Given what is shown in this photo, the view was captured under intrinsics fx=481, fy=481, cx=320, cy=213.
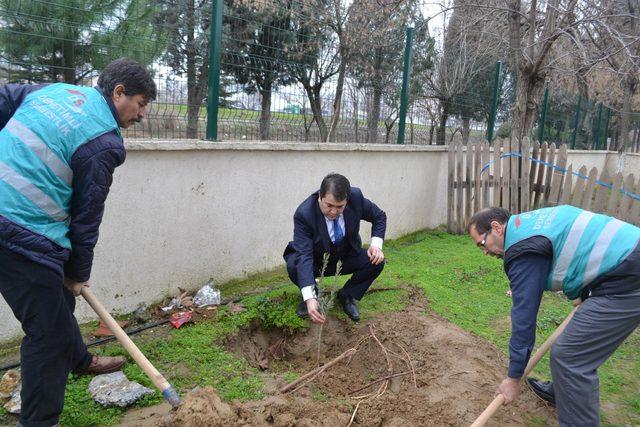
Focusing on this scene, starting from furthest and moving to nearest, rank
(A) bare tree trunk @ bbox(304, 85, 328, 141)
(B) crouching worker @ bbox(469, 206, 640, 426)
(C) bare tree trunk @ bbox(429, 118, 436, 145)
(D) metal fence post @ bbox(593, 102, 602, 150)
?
(D) metal fence post @ bbox(593, 102, 602, 150) < (C) bare tree trunk @ bbox(429, 118, 436, 145) < (A) bare tree trunk @ bbox(304, 85, 328, 141) < (B) crouching worker @ bbox(469, 206, 640, 426)

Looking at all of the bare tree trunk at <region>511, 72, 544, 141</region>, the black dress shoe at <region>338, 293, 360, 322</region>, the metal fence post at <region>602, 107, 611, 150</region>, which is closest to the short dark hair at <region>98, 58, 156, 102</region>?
the black dress shoe at <region>338, 293, 360, 322</region>

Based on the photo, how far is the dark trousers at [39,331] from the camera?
2.40m

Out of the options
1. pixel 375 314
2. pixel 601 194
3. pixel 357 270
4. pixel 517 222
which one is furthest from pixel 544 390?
pixel 601 194

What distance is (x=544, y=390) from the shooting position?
340 centimetres

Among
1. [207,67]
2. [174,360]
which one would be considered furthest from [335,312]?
[207,67]

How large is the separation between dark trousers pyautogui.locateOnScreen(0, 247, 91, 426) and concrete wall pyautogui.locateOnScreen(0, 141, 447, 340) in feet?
4.38

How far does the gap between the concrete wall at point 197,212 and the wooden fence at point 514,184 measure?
7.77 feet

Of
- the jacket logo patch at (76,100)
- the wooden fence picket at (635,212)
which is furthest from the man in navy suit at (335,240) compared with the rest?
the wooden fence picket at (635,212)

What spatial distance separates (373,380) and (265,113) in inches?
127

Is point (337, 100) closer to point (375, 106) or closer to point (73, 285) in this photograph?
point (375, 106)

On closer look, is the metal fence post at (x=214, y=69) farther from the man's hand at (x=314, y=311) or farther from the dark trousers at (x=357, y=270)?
the man's hand at (x=314, y=311)

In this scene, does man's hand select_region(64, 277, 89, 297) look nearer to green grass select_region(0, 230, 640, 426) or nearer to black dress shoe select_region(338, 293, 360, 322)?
green grass select_region(0, 230, 640, 426)

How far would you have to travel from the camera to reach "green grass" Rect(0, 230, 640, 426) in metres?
3.23

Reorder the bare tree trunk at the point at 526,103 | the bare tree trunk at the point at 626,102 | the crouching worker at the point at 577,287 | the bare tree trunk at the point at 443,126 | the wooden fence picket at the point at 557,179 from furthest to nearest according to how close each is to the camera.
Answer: the bare tree trunk at the point at 626,102
the bare tree trunk at the point at 526,103
the bare tree trunk at the point at 443,126
the wooden fence picket at the point at 557,179
the crouching worker at the point at 577,287
